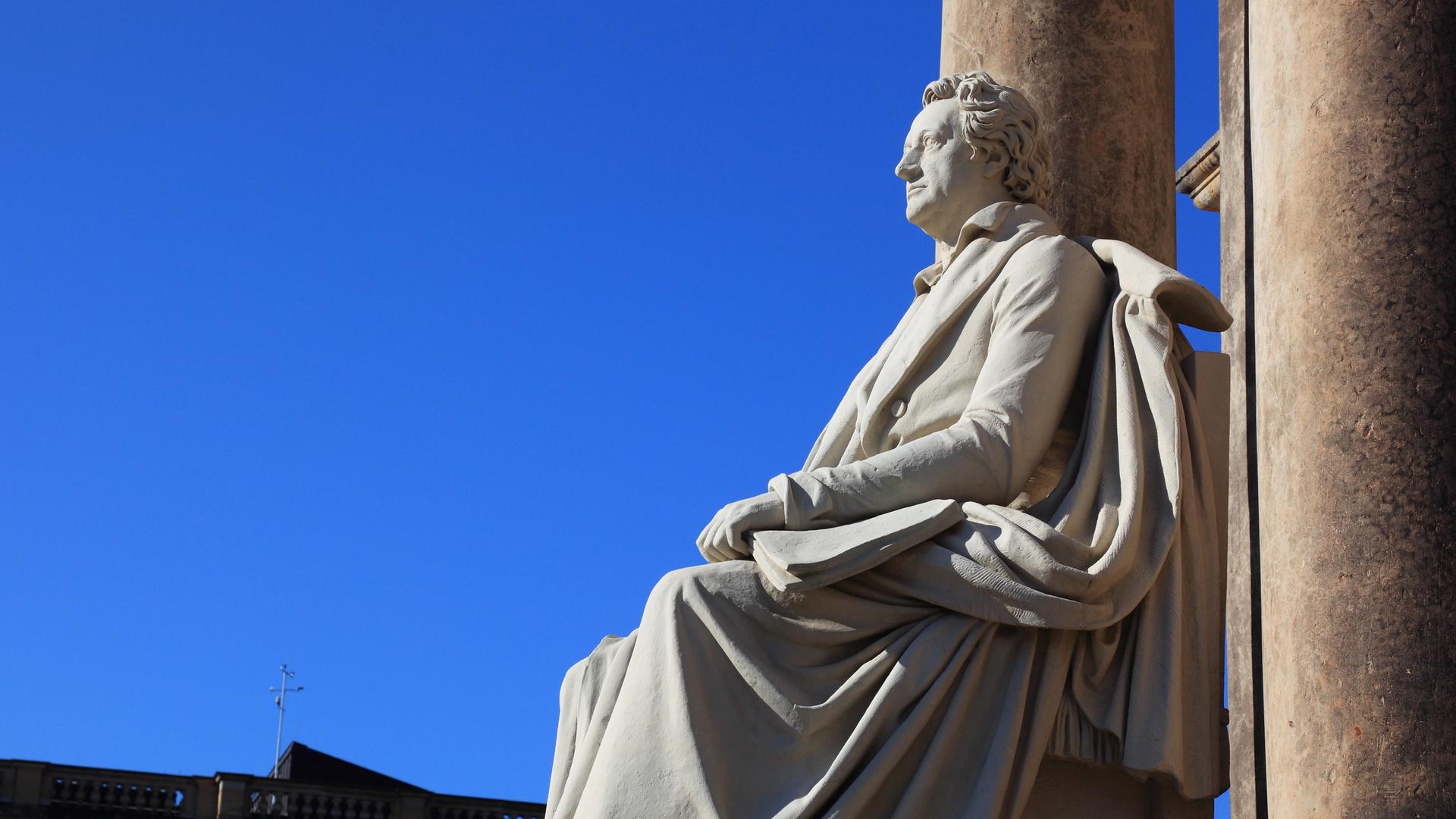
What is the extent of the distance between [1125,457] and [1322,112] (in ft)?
3.47

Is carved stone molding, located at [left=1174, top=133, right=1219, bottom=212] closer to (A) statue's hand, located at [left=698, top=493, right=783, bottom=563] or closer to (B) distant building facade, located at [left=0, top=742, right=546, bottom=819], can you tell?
(A) statue's hand, located at [left=698, top=493, right=783, bottom=563]

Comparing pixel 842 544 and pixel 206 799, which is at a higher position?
pixel 206 799

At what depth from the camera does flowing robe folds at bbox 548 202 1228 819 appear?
21.3 feet

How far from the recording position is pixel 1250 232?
308 inches

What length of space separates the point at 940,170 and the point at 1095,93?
1.42m

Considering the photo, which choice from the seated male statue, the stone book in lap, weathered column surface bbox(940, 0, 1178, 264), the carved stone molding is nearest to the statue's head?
the seated male statue

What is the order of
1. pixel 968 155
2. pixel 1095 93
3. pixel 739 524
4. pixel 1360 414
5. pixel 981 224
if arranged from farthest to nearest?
pixel 1095 93 → pixel 968 155 → pixel 981 224 → pixel 739 524 → pixel 1360 414

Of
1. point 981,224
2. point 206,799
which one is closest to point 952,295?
point 981,224

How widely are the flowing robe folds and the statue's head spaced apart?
80 centimetres

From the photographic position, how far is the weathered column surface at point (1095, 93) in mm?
8969

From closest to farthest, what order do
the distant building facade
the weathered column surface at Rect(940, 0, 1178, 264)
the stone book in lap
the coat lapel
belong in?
the stone book in lap
the coat lapel
the weathered column surface at Rect(940, 0, 1178, 264)
the distant building facade

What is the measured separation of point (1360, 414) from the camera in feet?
21.1

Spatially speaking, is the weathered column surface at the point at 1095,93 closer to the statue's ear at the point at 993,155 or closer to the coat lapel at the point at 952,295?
the statue's ear at the point at 993,155

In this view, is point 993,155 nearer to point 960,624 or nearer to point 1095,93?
point 1095,93
